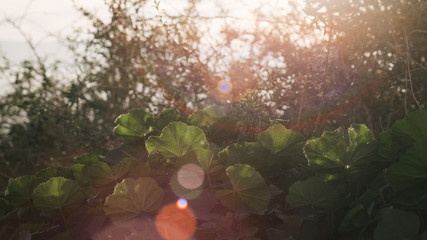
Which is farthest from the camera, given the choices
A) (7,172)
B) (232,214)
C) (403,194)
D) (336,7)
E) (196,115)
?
(7,172)

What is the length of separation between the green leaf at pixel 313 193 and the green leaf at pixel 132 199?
248mm

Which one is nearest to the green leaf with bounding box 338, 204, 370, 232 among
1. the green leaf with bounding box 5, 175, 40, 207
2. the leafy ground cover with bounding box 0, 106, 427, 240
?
the leafy ground cover with bounding box 0, 106, 427, 240

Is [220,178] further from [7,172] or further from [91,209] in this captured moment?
[7,172]

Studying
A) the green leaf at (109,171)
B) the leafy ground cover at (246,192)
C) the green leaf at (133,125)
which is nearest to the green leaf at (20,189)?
the leafy ground cover at (246,192)

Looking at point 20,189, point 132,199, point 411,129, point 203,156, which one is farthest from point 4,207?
point 411,129

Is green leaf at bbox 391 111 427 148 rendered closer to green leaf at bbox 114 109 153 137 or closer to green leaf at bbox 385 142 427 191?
green leaf at bbox 385 142 427 191

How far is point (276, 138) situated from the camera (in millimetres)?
884

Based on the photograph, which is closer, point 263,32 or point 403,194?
point 403,194

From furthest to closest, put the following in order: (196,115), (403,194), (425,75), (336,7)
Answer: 1. (425,75)
2. (336,7)
3. (196,115)
4. (403,194)

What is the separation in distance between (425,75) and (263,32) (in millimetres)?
905

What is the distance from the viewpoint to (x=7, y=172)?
4.06m

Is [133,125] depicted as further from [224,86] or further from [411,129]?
[224,86]

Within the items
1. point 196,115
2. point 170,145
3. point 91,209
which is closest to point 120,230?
point 91,209

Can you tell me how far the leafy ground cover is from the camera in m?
0.70
